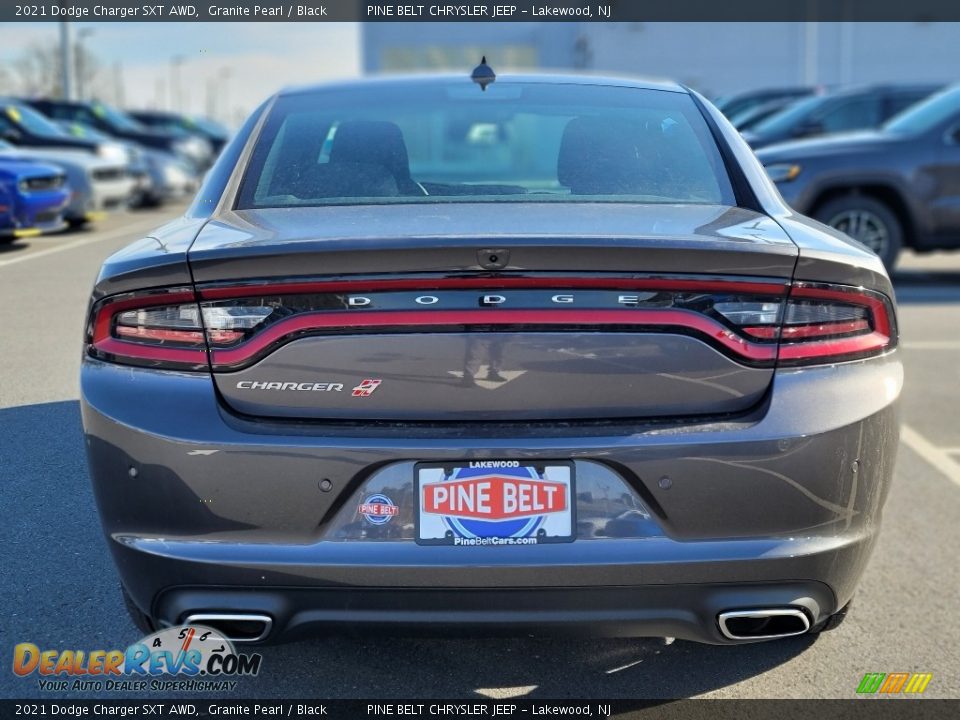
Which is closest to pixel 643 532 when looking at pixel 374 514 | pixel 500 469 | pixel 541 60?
pixel 500 469

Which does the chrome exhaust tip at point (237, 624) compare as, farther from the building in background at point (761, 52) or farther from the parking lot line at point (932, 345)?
the building in background at point (761, 52)

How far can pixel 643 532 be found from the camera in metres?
2.46

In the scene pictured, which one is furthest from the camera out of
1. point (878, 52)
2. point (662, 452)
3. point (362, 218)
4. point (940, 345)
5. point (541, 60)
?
point (541, 60)

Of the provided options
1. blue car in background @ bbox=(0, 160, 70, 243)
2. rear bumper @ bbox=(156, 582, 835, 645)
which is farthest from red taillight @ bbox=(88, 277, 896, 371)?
blue car in background @ bbox=(0, 160, 70, 243)

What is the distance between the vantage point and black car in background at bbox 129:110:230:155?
28.0m

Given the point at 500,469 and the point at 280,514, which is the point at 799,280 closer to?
the point at 500,469

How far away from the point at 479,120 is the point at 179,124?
2682cm

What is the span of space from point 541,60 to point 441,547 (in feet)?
170

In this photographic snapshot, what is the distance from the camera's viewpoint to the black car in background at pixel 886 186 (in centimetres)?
970


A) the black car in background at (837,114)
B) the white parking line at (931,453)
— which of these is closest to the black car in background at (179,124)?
the black car in background at (837,114)

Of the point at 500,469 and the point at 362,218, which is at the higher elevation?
the point at 362,218

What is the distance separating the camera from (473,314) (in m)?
2.44

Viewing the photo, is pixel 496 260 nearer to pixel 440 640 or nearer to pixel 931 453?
pixel 440 640

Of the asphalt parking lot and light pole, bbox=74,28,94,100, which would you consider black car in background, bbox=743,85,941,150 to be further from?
light pole, bbox=74,28,94,100
